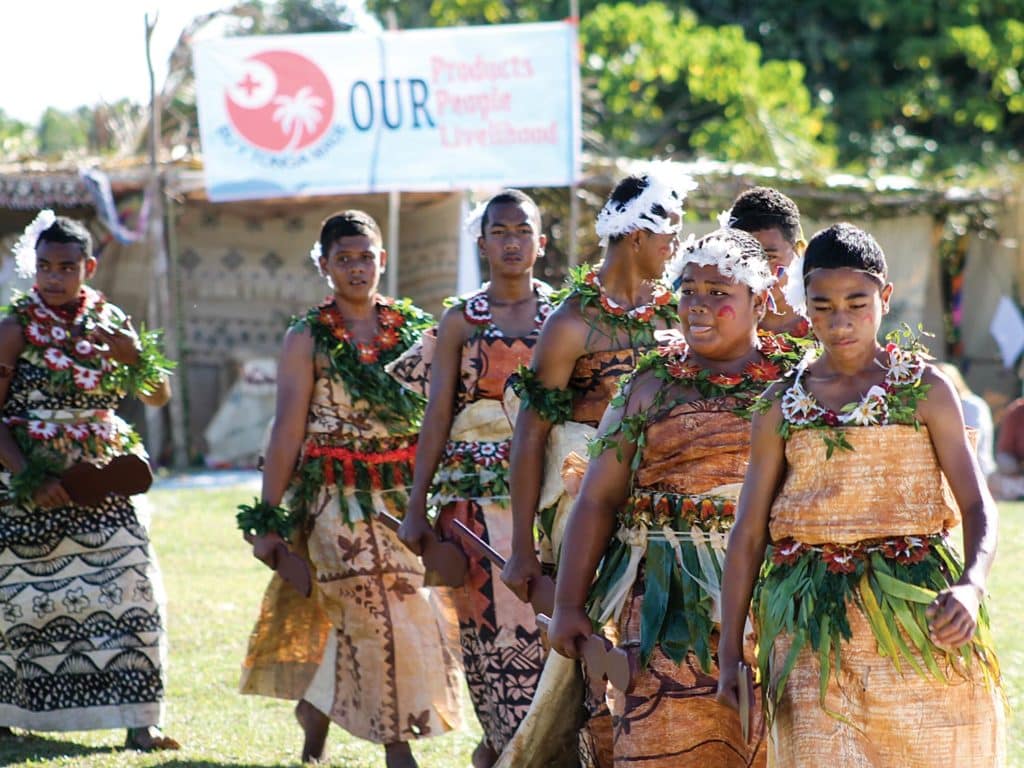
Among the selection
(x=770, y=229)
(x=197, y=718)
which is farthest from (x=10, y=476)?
(x=770, y=229)

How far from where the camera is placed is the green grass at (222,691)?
21.5 feet

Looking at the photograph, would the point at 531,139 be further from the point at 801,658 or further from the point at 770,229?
the point at 801,658

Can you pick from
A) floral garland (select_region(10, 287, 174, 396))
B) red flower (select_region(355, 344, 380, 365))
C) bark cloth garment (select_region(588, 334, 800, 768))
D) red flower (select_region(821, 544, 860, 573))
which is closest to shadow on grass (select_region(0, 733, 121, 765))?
floral garland (select_region(10, 287, 174, 396))

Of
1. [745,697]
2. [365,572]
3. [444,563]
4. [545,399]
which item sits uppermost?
[545,399]

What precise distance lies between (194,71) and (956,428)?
1246cm

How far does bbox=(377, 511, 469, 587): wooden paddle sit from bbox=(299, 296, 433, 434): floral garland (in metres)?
0.90

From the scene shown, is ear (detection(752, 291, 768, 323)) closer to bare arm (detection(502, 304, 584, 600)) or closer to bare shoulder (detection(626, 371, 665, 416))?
bare shoulder (detection(626, 371, 665, 416))

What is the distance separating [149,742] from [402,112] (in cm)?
951

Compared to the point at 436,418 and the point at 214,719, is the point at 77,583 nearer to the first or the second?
the point at 214,719

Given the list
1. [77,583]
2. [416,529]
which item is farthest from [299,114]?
[416,529]

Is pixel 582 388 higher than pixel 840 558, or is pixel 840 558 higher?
pixel 582 388

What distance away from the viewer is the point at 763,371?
14.2 feet

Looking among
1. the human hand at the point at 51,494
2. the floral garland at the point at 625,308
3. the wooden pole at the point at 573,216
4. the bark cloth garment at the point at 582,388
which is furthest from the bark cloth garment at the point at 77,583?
the wooden pole at the point at 573,216

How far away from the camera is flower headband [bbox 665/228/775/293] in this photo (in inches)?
167
